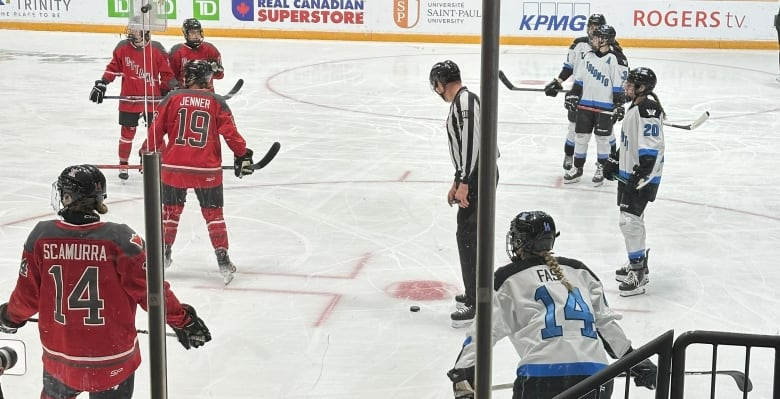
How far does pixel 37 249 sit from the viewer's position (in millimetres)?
2426

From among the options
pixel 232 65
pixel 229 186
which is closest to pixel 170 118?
pixel 229 186

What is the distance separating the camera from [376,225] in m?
5.66

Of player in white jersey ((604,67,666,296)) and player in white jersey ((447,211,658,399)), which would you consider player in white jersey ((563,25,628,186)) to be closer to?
player in white jersey ((604,67,666,296))

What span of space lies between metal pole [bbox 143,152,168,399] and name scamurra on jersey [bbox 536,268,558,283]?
4.36ft

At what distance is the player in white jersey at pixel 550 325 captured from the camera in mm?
2469

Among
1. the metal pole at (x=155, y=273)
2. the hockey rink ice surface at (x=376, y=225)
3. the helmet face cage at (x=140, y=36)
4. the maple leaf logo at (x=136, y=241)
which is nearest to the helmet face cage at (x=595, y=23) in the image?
the hockey rink ice surface at (x=376, y=225)

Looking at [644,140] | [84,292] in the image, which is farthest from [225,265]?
[84,292]

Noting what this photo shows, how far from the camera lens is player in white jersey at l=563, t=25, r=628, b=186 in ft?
21.9

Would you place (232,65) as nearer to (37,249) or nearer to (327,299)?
(327,299)

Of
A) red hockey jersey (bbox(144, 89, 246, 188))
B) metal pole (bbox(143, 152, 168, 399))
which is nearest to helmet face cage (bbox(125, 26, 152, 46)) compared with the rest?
metal pole (bbox(143, 152, 168, 399))

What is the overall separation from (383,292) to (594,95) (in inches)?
Answer: 111

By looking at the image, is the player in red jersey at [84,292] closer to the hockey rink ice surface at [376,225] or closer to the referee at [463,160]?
the hockey rink ice surface at [376,225]

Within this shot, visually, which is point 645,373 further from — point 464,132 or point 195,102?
point 195,102

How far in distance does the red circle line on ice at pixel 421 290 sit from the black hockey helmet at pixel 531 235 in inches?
74.9
